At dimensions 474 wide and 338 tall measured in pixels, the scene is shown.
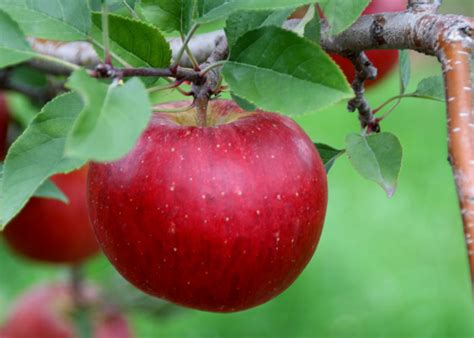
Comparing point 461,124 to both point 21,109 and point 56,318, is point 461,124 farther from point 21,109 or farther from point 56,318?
point 56,318

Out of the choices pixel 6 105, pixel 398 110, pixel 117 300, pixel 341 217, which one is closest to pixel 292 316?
pixel 341 217

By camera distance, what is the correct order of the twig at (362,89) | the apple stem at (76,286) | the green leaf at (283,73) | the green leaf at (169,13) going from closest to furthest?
the green leaf at (283,73) → the green leaf at (169,13) → the twig at (362,89) → the apple stem at (76,286)

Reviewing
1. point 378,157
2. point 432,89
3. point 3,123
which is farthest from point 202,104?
point 3,123

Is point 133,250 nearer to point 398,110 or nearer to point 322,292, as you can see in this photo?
point 322,292

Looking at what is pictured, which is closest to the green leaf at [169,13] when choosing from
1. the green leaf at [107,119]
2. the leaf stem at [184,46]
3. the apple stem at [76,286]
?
the leaf stem at [184,46]

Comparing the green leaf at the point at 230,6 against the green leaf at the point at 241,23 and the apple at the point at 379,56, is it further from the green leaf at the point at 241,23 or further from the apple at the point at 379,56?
the apple at the point at 379,56

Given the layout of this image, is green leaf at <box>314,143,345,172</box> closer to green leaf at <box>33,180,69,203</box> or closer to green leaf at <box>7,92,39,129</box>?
green leaf at <box>33,180,69,203</box>

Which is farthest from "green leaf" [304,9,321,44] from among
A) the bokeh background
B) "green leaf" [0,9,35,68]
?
the bokeh background
